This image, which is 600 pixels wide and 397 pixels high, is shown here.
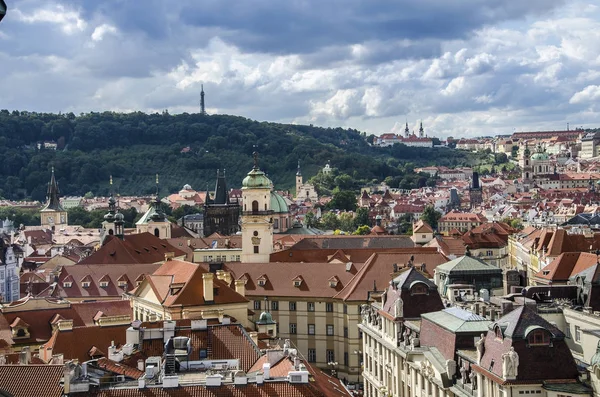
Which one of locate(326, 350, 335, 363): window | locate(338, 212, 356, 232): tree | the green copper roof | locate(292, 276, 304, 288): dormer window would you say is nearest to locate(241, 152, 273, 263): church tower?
locate(292, 276, 304, 288): dormer window

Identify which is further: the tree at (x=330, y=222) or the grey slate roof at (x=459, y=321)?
the tree at (x=330, y=222)

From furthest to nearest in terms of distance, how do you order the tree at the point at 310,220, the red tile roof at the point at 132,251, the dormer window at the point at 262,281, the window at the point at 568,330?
the tree at the point at 310,220, the red tile roof at the point at 132,251, the dormer window at the point at 262,281, the window at the point at 568,330

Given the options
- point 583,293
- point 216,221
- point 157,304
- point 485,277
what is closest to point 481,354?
point 583,293

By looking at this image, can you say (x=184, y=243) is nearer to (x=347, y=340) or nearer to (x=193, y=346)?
(x=347, y=340)

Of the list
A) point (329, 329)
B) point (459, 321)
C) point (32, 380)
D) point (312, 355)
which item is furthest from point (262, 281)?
point (32, 380)

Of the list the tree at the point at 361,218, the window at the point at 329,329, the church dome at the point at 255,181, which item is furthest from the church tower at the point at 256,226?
the tree at the point at 361,218

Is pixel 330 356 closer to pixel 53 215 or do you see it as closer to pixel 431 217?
pixel 431 217

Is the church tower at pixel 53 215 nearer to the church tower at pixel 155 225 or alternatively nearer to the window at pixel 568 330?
the church tower at pixel 155 225
